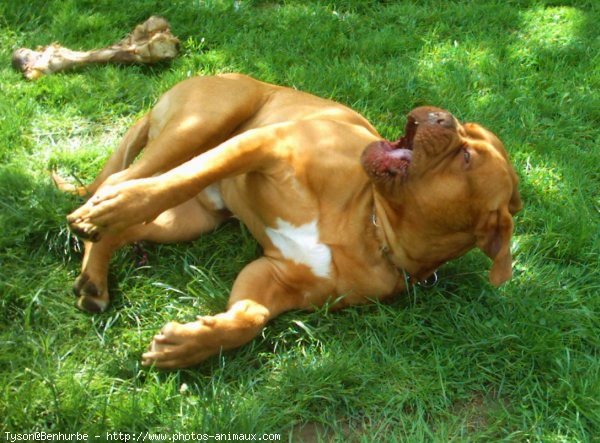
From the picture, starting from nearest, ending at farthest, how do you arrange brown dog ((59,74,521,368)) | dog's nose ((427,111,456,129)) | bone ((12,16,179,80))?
1. brown dog ((59,74,521,368))
2. dog's nose ((427,111,456,129))
3. bone ((12,16,179,80))

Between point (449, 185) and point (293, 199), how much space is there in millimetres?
823

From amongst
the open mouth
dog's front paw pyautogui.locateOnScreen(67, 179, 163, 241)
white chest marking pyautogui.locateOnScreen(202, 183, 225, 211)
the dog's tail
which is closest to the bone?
the dog's tail

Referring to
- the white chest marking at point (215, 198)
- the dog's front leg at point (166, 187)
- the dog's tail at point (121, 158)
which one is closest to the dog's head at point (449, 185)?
the dog's front leg at point (166, 187)

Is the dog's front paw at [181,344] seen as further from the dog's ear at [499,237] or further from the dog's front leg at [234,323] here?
the dog's ear at [499,237]

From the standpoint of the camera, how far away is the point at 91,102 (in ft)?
16.6

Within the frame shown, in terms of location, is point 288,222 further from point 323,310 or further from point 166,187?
point 166,187

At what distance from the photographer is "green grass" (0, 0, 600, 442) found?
3.34 metres

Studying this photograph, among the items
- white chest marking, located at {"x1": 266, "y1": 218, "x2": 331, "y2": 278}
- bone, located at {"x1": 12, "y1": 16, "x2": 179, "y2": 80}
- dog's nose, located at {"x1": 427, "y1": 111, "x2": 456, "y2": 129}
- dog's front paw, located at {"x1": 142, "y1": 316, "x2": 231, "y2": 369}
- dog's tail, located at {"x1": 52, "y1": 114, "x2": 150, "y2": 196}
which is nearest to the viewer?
dog's front paw, located at {"x1": 142, "y1": 316, "x2": 231, "y2": 369}

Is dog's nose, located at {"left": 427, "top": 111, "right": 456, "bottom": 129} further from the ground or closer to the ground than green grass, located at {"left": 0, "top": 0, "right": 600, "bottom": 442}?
further from the ground

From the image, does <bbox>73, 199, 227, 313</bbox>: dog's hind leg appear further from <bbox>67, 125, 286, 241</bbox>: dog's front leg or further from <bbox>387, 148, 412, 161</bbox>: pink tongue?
<bbox>387, 148, 412, 161</bbox>: pink tongue

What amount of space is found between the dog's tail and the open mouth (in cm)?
145

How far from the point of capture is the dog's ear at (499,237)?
3576mm

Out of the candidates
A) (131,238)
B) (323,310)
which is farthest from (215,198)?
(323,310)

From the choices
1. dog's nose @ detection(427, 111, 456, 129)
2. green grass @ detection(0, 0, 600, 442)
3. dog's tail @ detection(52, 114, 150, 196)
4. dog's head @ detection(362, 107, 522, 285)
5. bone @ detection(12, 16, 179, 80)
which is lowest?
green grass @ detection(0, 0, 600, 442)
